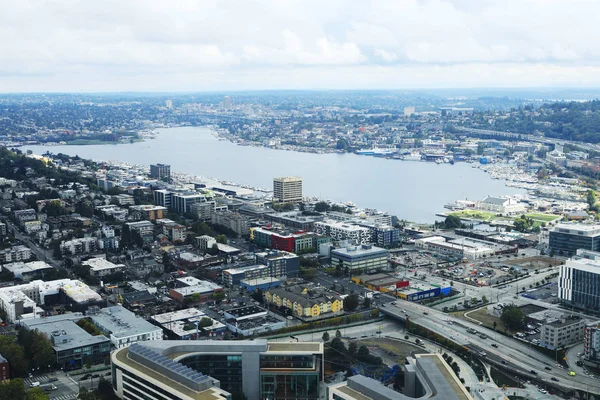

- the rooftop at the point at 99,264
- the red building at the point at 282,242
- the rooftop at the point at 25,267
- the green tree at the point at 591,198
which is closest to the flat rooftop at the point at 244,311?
the rooftop at the point at 99,264

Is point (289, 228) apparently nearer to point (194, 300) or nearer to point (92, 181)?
point (194, 300)

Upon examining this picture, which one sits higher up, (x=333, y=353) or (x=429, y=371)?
(x=429, y=371)

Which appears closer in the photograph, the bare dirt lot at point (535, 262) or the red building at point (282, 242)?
the bare dirt lot at point (535, 262)

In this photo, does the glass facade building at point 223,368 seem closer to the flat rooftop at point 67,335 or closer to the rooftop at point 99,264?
the flat rooftop at point 67,335

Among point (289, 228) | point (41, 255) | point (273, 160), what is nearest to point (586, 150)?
point (273, 160)

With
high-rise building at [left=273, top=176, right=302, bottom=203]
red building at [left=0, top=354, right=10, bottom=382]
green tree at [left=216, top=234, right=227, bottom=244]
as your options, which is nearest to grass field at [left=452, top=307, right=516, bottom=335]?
green tree at [left=216, top=234, right=227, bottom=244]

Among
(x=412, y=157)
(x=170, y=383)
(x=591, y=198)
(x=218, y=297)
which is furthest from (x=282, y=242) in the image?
(x=412, y=157)
